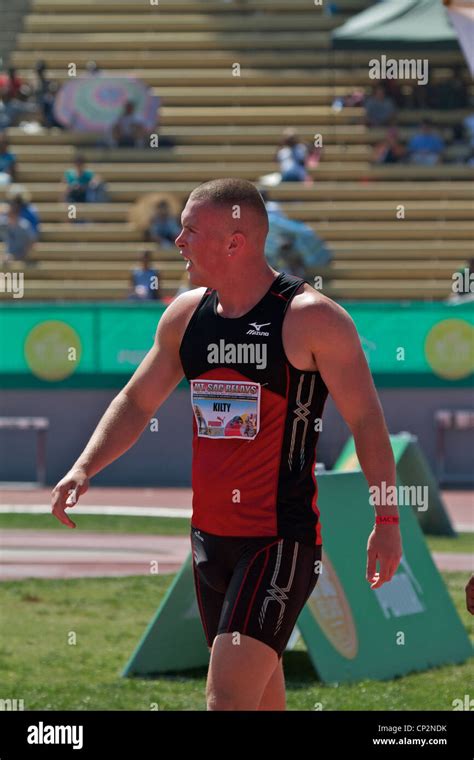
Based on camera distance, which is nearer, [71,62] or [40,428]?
[40,428]

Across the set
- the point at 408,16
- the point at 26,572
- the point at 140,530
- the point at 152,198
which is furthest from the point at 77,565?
the point at 408,16

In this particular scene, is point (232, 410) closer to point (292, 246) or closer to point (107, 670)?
point (107, 670)

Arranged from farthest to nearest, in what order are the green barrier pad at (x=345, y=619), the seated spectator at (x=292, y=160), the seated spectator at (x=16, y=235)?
the seated spectator at (x=292, y=160)
the seated spectator at (x=16, y=235)
the green barrier pad at (x=345, y=619)

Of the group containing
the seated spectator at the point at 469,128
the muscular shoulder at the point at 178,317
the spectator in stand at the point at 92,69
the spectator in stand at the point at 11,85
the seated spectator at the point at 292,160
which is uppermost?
the spectator in stand at the point at 92,69

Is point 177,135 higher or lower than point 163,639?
higher

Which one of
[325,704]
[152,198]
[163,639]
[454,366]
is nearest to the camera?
[325,704]

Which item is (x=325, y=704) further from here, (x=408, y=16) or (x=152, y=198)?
(x=408, y=16)

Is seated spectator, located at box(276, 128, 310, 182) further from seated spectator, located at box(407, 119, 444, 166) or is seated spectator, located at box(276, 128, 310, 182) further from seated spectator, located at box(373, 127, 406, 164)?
seated spectator, located at box(407, 119, 444, 166)

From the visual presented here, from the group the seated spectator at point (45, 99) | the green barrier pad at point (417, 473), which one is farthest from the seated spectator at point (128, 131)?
the green barrier pad at point (417, 473)

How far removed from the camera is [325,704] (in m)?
7.44

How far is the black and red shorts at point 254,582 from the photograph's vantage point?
4867 mm

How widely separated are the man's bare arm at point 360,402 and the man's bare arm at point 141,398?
0.51m
